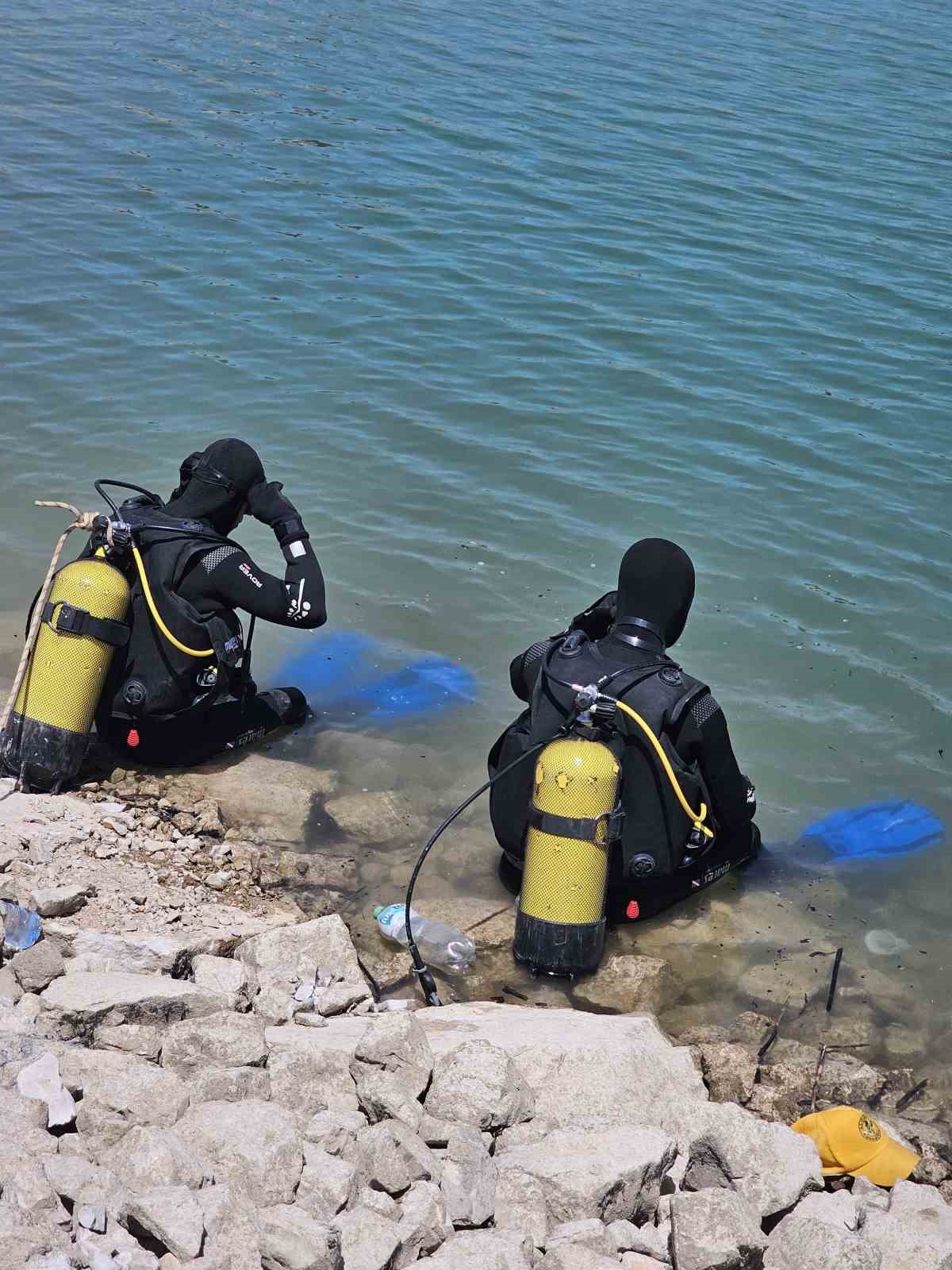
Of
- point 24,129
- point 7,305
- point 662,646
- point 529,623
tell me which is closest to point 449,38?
point 24,129

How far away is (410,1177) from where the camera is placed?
10.3 feet

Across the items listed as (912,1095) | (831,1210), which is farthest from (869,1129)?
(912,1095)

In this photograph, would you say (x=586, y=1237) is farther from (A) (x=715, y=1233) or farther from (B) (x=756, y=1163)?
(B) (x=756, y=1163)

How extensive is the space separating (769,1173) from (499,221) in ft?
38.4

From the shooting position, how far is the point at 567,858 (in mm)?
4648

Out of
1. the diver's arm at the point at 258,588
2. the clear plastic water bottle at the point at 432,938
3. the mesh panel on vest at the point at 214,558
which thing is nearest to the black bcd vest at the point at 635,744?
the clear plastic water bottle at the point at 432,938

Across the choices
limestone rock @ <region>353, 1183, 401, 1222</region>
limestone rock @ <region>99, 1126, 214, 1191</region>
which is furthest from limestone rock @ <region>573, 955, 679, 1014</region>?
limestone rock @ <region>99, 1126, 214, 1191</region>

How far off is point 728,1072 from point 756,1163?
91 cm

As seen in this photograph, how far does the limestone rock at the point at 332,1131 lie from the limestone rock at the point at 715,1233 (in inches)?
31.1

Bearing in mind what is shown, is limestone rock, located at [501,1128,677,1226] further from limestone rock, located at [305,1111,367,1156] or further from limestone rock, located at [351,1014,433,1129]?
limestone rock, located at [305,1111,367,1156]

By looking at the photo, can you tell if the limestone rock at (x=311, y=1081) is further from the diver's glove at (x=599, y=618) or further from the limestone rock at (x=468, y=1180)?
the diver's glove at (x=599, y=618)

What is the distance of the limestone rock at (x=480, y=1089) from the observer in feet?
11.6

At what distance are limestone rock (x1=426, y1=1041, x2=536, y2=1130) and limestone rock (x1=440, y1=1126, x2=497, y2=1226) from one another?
0.13 metres

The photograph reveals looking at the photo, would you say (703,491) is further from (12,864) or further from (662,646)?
(12,864)
